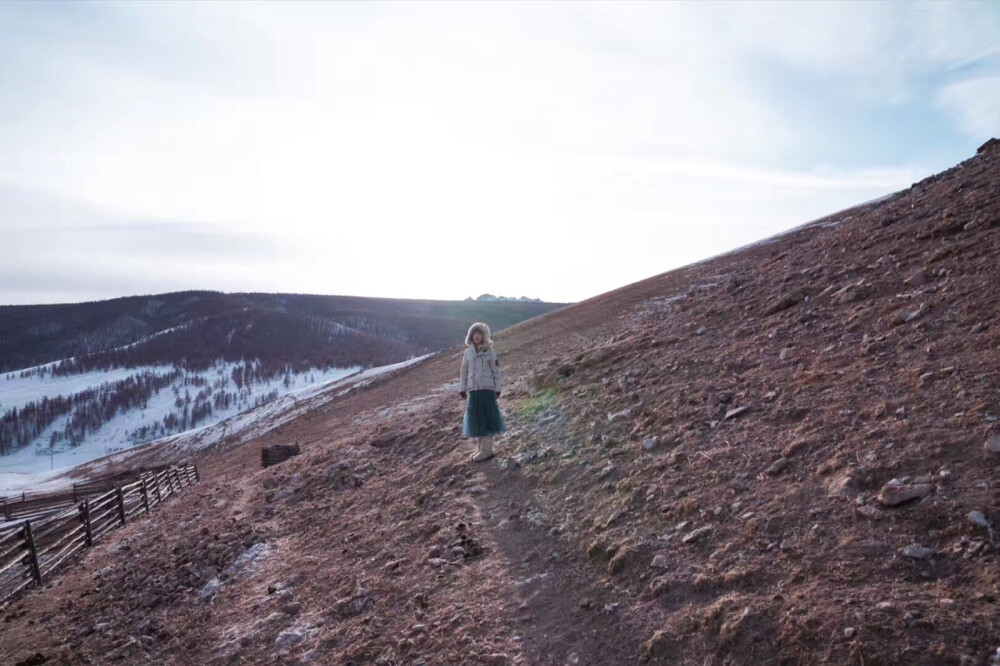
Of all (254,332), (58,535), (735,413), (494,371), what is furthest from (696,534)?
(254,332)

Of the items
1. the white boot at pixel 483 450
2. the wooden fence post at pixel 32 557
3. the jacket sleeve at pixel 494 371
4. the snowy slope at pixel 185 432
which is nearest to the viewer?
the jacket sleeve at pixel 494 371

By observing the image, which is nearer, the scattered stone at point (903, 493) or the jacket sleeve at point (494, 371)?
the scattered stone at point (903, 493)

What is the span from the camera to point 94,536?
11883 mm

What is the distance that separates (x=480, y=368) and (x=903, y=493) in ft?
16.6

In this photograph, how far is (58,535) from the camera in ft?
42.9

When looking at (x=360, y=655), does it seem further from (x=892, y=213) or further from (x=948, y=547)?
(x=892, y=213)

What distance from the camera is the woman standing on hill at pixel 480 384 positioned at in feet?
26.9

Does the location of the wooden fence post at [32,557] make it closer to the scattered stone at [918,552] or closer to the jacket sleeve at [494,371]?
the jacket sleeve at [494,371]

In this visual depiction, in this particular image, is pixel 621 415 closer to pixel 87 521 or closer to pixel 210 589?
pixel 210 589

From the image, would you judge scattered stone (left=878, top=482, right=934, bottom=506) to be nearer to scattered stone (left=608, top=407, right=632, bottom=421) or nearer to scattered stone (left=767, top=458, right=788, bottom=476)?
scattered stone (left=767, top=458, right=788, bottom=476)

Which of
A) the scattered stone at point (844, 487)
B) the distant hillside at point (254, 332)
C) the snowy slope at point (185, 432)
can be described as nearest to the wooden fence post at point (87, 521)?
the scattered stone at point (844, 487)

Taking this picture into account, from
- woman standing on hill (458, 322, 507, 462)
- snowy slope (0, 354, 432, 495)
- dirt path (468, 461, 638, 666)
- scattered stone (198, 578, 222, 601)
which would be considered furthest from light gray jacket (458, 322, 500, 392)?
snowy slope (0, 354, 432, 495)

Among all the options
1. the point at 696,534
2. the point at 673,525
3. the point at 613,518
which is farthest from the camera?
the point at 613,518

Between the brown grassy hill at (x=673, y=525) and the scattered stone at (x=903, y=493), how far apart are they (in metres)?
0.02
